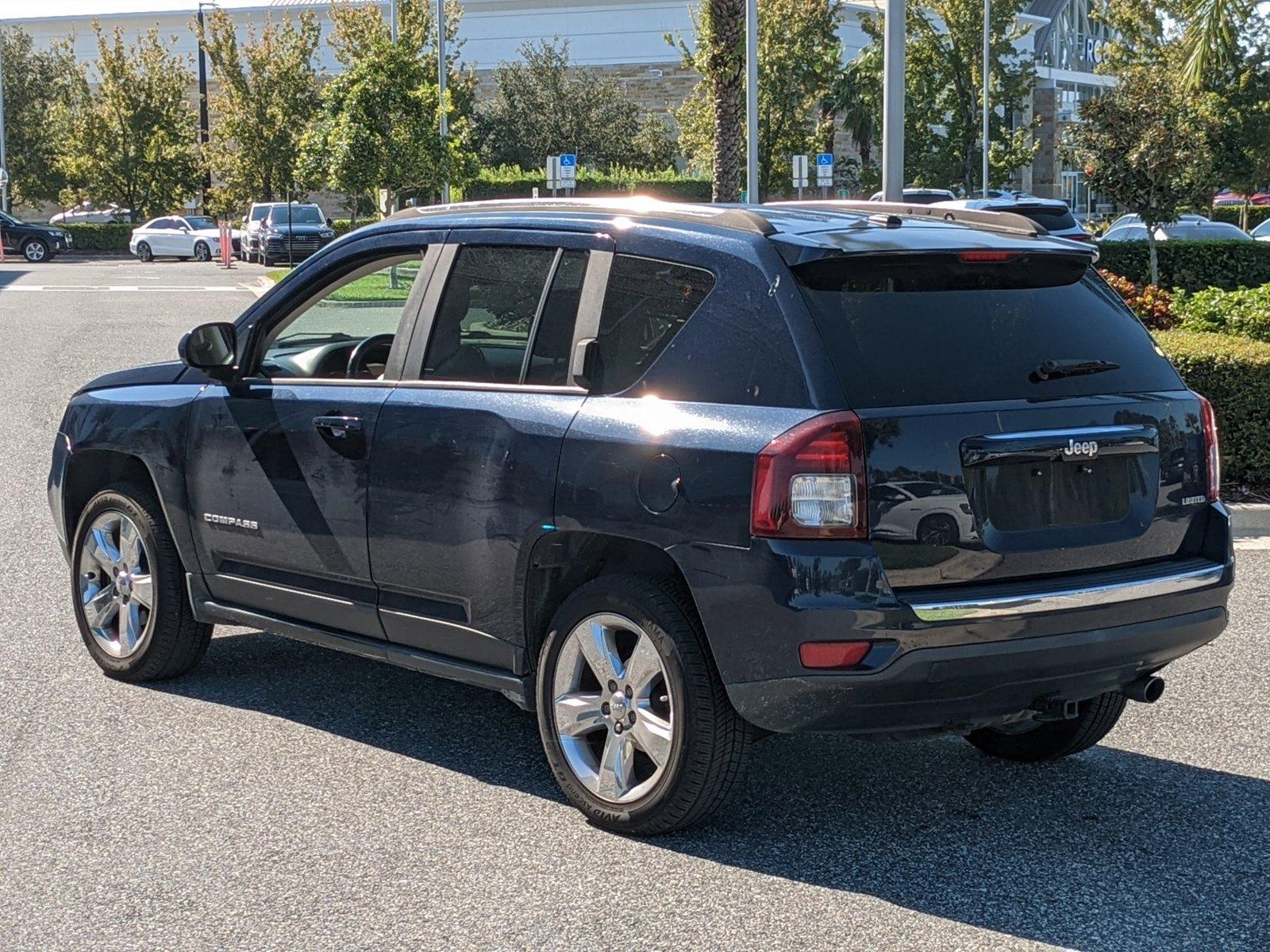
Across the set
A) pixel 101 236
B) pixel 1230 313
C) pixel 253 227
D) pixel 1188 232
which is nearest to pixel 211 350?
pixel 1230 313

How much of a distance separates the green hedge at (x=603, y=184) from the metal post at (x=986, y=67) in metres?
9.99

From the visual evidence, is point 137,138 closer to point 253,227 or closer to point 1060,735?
point 253,227

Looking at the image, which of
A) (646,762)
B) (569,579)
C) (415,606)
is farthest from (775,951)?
(415,606)

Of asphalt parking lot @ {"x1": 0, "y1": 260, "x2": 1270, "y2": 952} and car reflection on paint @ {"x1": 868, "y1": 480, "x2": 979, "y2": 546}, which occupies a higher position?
car reflection on paint @ {"x1": 868, "y1": 480, "x2": 979, "y2": 546}

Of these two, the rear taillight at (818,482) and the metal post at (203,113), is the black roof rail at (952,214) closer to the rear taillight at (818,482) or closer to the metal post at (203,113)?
the rear taillight at (818,482)

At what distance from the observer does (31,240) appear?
57.2 metres

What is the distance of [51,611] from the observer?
7.84 m

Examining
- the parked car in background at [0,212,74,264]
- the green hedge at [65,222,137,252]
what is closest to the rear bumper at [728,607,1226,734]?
the parked car in background at [0,212,74,264]

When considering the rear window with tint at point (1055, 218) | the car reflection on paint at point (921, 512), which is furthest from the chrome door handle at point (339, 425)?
the rear window with tint at point (1055, 218)

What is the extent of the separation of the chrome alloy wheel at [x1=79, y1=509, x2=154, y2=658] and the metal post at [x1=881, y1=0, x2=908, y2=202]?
8581 millimetres

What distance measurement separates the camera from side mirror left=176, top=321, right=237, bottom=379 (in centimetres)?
609

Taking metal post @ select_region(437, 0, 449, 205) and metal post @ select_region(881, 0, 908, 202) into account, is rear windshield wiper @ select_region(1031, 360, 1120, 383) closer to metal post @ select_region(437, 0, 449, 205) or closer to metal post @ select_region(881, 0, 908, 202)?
metal post @ select_region(881, 0, 908, 202)

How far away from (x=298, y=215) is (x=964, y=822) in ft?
151

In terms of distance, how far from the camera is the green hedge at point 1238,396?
10.4 meters
